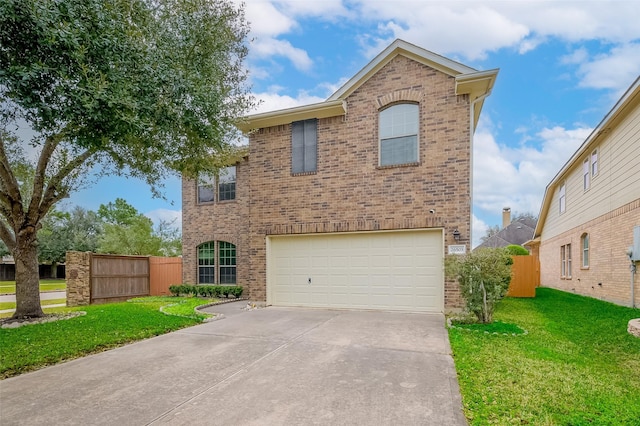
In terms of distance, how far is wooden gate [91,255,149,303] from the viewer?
1320 centimetres

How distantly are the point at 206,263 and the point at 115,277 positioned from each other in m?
3.51

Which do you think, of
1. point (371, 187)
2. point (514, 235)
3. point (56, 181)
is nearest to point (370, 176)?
point (371, 187)

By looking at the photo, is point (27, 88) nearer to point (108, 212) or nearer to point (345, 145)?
point (345, 145)

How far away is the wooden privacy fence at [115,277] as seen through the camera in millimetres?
12773

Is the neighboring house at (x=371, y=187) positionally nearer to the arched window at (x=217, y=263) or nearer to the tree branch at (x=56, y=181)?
the arched window at (x=217, y=263)

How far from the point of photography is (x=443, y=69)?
9.52 metres

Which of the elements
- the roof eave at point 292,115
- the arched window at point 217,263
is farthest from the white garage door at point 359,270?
the arched window at point 217,263

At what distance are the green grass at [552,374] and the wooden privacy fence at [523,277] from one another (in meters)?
6.78

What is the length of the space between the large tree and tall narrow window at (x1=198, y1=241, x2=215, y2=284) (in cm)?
562

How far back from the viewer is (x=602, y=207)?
12211 millimetres

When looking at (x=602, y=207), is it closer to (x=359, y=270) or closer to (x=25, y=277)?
(x=359, y=270)

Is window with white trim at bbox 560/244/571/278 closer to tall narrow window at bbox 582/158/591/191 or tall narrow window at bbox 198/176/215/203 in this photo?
tall narrow window at bbox 582/158/591/191

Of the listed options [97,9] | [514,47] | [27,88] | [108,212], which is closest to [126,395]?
[27,88]

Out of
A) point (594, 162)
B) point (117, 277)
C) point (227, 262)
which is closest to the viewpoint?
point (594, 162)
